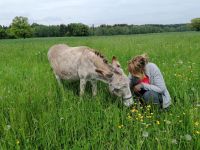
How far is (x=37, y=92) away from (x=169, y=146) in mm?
3081

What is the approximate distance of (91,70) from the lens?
651 cm

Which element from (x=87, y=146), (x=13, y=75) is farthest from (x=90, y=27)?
(x=87, y=146)

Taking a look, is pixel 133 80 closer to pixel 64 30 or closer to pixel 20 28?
pixel 20 28

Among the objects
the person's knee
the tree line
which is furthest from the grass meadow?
the tree line

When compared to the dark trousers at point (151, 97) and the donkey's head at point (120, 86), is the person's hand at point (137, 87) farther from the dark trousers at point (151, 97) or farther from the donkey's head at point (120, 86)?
the donkey's head at point (120, 86)

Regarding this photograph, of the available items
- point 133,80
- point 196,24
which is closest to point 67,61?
point 133,80

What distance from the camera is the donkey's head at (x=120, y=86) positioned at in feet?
19.3

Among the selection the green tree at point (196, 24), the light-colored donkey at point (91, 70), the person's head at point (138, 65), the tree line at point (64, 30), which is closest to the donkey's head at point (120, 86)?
the light-colored donkey at point (91, 70)

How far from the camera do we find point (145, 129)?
448cm

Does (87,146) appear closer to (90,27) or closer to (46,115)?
(46,115)

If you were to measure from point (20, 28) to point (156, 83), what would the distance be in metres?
76.4

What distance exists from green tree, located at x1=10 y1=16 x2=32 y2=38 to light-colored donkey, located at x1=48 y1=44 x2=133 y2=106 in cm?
7295

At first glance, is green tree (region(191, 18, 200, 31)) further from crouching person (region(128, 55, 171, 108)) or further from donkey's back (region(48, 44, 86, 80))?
crouching person (region(128, 55, 171, 108))

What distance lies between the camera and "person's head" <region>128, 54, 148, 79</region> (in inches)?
241
